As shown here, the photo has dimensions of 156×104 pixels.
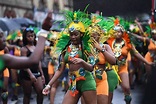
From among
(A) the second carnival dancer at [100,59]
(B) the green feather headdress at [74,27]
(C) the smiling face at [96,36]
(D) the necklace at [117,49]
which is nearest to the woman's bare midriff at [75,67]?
(B) the green feather headdress at [74,27]

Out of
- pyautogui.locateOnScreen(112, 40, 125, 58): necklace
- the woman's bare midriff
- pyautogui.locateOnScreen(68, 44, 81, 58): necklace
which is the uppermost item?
pyautogui.locateOnScreen(68, 44, 81, 58): necklace

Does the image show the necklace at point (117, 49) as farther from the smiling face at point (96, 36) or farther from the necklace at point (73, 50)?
the necklace at point (73, 50)

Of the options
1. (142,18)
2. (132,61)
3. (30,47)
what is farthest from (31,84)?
(142,18)

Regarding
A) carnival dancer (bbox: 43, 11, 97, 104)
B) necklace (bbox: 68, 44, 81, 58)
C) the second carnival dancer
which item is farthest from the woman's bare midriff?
the second carnival dancer

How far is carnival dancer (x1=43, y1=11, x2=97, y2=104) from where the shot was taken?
6.15 metres

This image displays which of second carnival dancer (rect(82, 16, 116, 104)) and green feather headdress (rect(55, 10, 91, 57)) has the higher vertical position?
green feather headdress (rect(55, 10, 91, 57))

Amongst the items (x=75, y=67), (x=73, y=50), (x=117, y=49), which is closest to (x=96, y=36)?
(x=73, y=50)

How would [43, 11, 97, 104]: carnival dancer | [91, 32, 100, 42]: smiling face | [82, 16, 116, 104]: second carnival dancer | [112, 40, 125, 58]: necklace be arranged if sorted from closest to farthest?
[43, 11, 97, 104]: carnival dancer, [82, 16, 116, 104]: second carnival dancer, [91, 32, 100, 42]: smiling face, [112, 40, 125, 58]: necklace

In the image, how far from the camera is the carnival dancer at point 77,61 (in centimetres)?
615

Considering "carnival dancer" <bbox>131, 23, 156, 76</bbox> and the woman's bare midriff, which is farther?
"carnival dancer" <bbox>131, 23, 156, 76</bbox>

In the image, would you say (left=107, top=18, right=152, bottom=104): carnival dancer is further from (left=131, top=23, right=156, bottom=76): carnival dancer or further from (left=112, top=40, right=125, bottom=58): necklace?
(left=131, top=23, right=156, bottom=76): carnival dancer

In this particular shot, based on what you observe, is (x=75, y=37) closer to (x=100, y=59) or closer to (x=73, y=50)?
(x=73, y=50)

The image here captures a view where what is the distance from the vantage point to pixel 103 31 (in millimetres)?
7430

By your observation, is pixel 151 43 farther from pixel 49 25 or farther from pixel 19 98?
pixel 49 25
